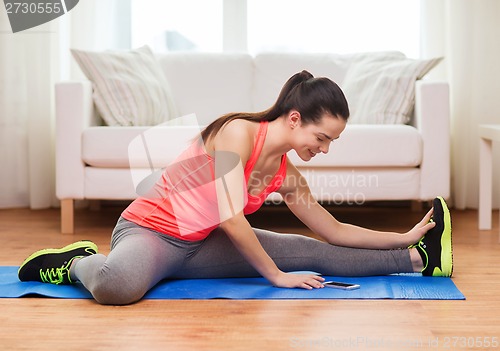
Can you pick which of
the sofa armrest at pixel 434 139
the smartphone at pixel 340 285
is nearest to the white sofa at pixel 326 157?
the sofa armrest at pixel 434 139

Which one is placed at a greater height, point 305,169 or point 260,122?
point 260,122

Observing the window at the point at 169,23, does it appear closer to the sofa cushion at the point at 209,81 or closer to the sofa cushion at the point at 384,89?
the sofa cushion at the point at 209,81

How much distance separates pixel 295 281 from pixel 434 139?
4.45ft

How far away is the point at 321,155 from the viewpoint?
3.28m

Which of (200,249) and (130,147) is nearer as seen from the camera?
(200,249)

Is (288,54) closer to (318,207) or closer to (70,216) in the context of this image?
(70,216)

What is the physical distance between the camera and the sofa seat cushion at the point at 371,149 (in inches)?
129

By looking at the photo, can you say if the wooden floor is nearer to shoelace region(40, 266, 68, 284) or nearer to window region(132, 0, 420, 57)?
shoelace region(40, 266, 68, 284)

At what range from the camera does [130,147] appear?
3.30 metres

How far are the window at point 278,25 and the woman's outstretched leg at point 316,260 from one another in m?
2.07

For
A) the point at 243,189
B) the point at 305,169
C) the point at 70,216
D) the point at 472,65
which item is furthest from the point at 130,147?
the point at 472,65

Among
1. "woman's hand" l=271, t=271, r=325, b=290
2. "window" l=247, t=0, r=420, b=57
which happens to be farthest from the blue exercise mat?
"window" l=247, t=0, r=420, b=57

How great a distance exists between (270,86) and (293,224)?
29.7 inches

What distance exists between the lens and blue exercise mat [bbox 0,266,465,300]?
7.13 feet
